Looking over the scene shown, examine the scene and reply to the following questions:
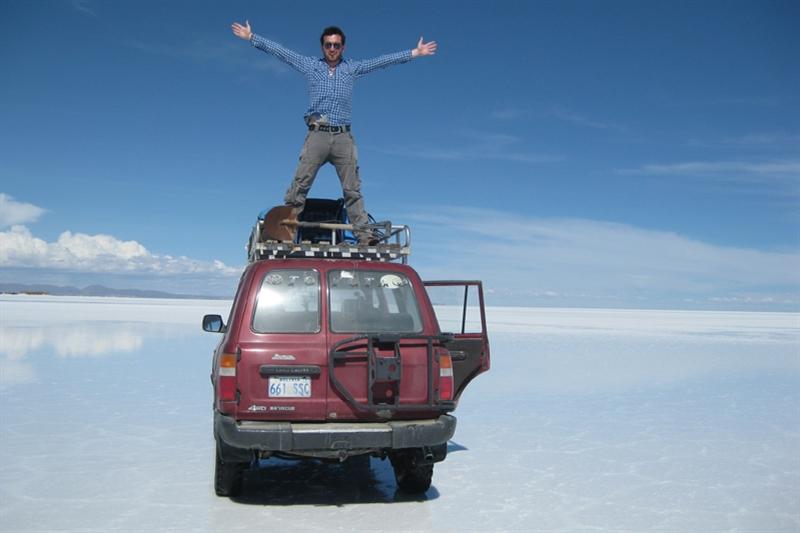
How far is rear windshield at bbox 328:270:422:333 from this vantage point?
5.39 metres

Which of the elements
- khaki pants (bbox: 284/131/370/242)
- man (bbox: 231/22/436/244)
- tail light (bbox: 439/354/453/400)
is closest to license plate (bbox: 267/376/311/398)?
tail light (bbox: 439/354/453/400)

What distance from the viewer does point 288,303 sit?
17.6 feet

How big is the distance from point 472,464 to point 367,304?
2343mm

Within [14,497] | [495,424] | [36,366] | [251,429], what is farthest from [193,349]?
[251,429]

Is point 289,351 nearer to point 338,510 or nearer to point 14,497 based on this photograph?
point 338,510

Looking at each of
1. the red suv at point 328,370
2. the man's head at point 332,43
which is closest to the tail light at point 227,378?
the red suv at point 328,370

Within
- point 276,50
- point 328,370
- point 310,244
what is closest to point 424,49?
point 276,50

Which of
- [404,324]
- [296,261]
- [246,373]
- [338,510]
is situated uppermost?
[296,261]

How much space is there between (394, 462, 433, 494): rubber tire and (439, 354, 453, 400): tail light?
642 millimetres

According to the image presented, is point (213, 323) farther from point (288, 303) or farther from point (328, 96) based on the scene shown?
point (328, 96)

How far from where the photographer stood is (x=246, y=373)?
507 cm

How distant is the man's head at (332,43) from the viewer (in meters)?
7.24

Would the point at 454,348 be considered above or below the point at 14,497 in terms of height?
above

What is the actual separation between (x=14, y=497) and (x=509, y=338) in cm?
2088
